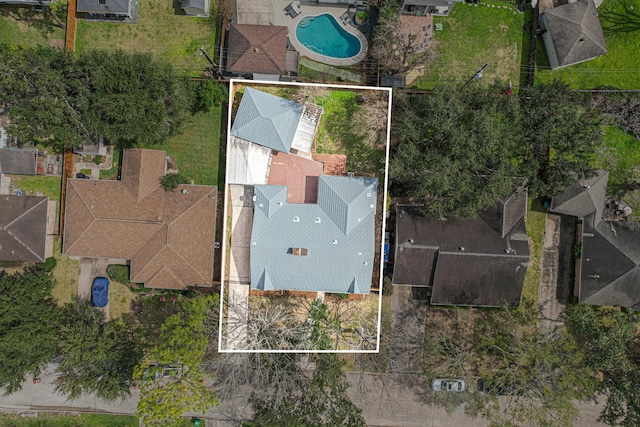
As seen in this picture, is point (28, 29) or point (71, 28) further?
point (28, 29)

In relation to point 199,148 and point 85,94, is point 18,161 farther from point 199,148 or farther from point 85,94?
point 199,148

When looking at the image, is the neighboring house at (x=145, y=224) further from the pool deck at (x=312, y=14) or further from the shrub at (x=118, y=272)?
the pool deck at (x=312, y=14)

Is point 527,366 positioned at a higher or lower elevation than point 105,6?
lower

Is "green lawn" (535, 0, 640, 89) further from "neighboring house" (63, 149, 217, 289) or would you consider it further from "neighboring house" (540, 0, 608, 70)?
"neighboring house" (63, 149, 217, 289)

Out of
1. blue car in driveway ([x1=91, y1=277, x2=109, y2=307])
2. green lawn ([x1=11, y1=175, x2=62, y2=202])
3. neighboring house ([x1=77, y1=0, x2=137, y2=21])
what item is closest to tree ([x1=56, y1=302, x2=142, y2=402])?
blue car in driveway ([x1=91, y1=277, x2=109, y2=307])

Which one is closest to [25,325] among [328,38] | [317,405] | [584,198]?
[317,405]
